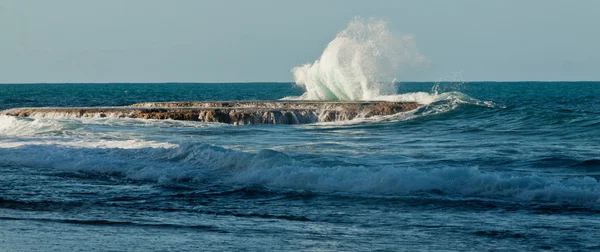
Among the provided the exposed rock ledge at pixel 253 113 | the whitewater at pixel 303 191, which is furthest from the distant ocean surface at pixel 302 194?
the exposed rock ledge at pixel 253 113

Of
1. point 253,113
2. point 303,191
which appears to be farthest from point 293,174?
point 253,113

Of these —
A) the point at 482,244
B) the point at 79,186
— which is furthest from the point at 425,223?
the point at 79,186

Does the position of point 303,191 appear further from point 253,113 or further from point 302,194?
point 253,113

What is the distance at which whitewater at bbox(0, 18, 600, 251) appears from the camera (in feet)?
33.5

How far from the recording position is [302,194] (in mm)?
13734

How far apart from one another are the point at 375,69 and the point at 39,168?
2989 cm

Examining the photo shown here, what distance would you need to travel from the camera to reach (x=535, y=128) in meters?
27.0

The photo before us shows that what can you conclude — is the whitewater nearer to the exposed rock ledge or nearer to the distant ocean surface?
the distant ocean surface

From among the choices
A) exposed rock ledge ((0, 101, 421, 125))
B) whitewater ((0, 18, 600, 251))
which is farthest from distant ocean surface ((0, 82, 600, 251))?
exposed rock ledge ((0, 101, 421, 125))

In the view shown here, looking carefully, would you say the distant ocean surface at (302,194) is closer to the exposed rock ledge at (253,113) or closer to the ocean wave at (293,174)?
the ocean wave at (293,174)

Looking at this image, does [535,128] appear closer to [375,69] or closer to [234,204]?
A: [234,204]

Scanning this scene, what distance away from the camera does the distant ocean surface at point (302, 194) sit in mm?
10156

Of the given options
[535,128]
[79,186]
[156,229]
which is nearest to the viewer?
[156,229]

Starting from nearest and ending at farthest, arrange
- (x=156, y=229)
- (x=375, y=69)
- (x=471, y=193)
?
(x=156, y=229), (x=471, y=193), (x=375, y=69)
